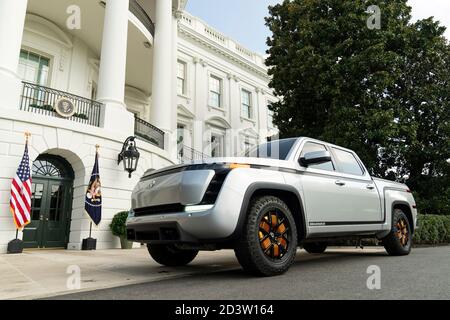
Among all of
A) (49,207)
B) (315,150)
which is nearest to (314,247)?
(315,150)

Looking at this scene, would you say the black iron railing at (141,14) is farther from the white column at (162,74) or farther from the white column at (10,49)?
the white column at (10,49)

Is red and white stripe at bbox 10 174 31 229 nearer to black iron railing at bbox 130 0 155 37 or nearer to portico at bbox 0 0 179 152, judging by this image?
portico at bbox 0 0 179 152

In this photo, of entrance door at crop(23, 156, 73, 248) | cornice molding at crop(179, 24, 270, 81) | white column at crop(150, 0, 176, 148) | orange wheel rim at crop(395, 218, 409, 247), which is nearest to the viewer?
orange wheel rim at crop(395, 218, 409, 247)

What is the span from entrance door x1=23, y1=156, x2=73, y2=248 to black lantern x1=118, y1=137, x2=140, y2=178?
1700 millimetres

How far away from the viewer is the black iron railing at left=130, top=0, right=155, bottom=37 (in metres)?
14.9

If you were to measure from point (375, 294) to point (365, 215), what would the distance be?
8.47 feet

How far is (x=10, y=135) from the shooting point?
381 inches

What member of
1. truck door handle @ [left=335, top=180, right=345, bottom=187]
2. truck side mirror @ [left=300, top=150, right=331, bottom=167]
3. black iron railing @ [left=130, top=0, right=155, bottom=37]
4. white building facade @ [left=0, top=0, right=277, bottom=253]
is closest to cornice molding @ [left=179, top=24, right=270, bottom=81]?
white building facade @ [left=0, top=0, right=277, bottom=253]

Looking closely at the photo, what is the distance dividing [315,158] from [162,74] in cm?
1249

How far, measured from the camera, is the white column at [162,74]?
50.8 ft

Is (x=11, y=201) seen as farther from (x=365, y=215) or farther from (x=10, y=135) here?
(x=365, y=215)

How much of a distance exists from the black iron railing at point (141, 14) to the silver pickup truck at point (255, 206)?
1196cm

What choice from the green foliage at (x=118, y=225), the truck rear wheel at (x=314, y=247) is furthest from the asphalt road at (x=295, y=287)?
the green foliage at (x=118, y=225)
